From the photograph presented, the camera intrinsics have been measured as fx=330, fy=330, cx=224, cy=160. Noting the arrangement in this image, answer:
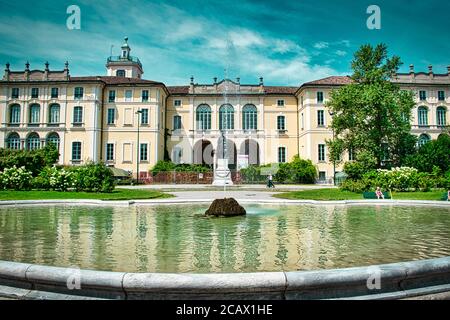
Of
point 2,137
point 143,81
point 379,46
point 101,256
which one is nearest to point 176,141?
point 143,81

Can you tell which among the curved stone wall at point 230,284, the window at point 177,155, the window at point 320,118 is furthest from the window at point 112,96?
the curved stone wall at point 230,284

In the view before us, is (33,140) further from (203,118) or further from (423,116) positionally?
(423,116)

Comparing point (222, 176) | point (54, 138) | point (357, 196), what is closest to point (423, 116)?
point (222, 176)

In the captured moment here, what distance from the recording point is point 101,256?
200 inches

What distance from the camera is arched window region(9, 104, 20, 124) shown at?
45.6 metres

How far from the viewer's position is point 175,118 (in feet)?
164

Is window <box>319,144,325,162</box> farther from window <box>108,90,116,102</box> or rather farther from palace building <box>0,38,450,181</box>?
window <box>108,90,116,102</box>

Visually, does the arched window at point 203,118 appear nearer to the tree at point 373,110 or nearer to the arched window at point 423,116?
the tree at point 373,110

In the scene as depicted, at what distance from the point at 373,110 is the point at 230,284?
2779 cm

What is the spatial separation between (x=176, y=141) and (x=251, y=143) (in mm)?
11346

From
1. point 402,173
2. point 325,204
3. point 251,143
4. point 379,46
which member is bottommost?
point 325,204

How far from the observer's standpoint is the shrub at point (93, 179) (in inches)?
797

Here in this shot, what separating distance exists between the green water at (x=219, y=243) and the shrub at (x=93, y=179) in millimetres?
10824
